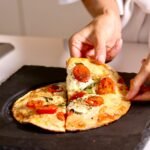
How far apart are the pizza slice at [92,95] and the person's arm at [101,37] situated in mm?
52

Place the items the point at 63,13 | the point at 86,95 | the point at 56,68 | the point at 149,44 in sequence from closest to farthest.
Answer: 1. the point at 86,95
2. the point at 56,68
3. the point at 149,44
4. the point at 63,13

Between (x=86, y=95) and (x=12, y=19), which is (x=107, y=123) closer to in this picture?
(x=86, y=95)

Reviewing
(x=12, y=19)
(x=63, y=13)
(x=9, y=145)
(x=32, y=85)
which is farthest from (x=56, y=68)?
(x=12, y=19)

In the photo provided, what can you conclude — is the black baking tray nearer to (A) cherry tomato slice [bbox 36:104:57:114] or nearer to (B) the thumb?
(A) cherry tomato slice [bbox 36:104:57:114]

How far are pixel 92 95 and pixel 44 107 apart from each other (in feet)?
0.34

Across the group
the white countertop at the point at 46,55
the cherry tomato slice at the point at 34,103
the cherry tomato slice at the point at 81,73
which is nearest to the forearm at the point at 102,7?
the white countertop at the point at 46,55

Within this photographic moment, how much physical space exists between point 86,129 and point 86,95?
0.12 metres

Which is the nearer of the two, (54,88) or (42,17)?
(54,88)

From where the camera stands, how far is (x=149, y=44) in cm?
115

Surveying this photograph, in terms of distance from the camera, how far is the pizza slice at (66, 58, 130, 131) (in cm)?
78

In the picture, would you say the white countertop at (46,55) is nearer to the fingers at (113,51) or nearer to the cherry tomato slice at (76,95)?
the fingers at (113,51)

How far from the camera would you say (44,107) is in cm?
82

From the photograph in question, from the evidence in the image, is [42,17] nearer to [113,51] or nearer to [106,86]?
[113,51]

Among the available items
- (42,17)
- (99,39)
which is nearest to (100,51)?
(99,39)
